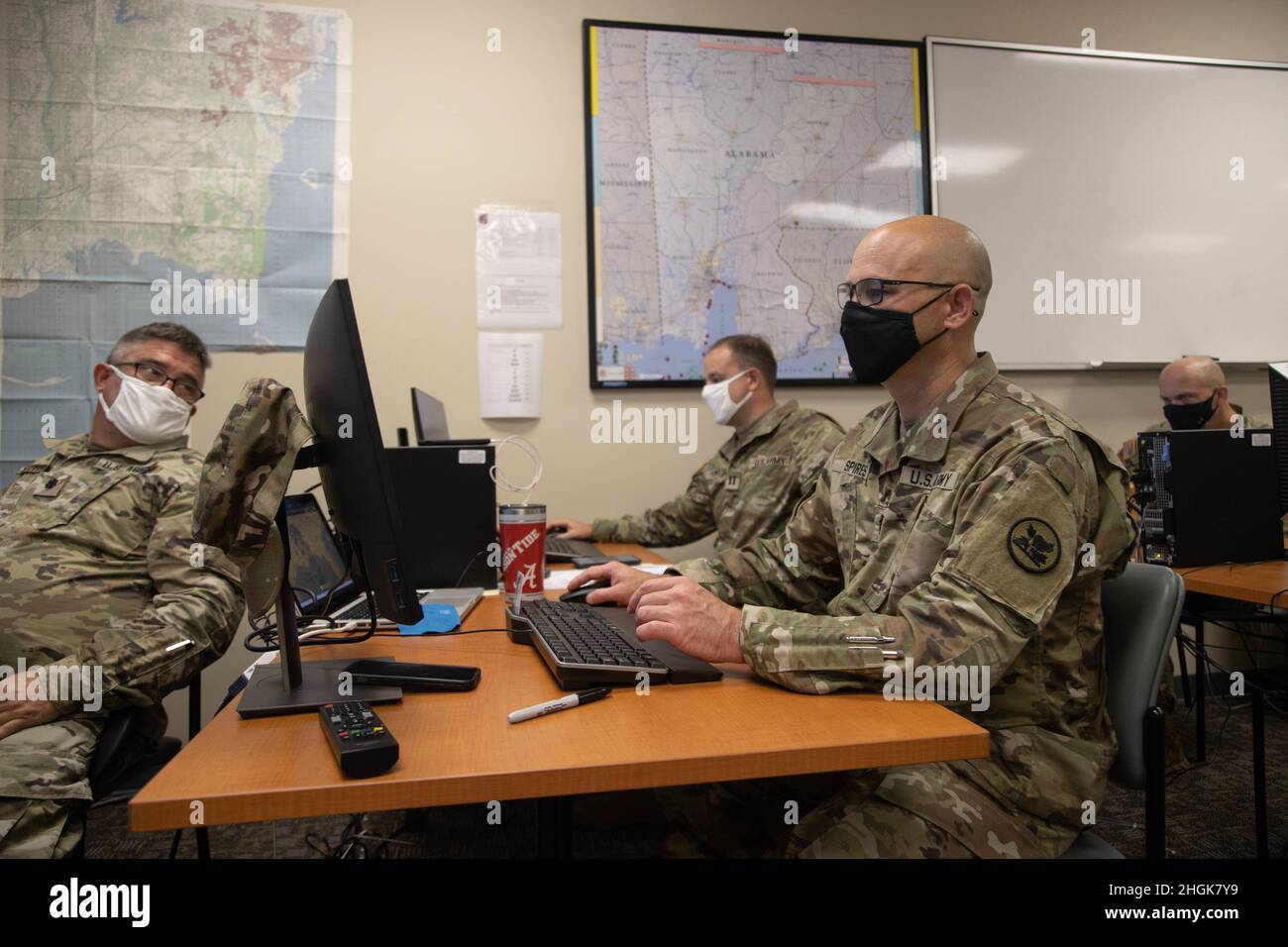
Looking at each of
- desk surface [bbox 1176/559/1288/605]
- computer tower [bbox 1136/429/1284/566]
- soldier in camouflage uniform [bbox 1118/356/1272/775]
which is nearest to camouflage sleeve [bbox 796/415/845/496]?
computer tower [bbox 1136/429/1284/566]

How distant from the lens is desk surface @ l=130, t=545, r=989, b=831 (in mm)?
667

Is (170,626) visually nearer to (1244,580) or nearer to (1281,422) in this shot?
(1244,580)

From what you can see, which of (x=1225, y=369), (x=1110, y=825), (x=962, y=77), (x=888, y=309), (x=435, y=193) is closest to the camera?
(x=888, y=309)

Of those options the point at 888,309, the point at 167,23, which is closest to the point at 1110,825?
Result: the point at 888,309

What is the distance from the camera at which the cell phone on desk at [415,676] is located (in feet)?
3.12

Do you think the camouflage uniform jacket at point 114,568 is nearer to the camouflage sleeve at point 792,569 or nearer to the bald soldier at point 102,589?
the bald soldier at point 102,589

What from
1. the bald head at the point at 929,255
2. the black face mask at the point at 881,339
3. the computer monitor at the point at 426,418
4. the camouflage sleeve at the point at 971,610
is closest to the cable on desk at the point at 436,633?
the camouflage sleeve at the point at 971,610

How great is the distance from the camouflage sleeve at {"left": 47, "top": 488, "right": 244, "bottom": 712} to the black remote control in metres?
0.77

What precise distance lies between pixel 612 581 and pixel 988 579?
0.64 m

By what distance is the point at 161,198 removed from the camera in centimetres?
250

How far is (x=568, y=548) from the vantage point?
7.36 feet

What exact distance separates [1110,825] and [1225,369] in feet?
6.97

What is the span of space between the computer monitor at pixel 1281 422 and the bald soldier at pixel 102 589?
102 inches

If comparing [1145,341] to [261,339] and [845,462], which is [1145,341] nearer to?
[845,462]
